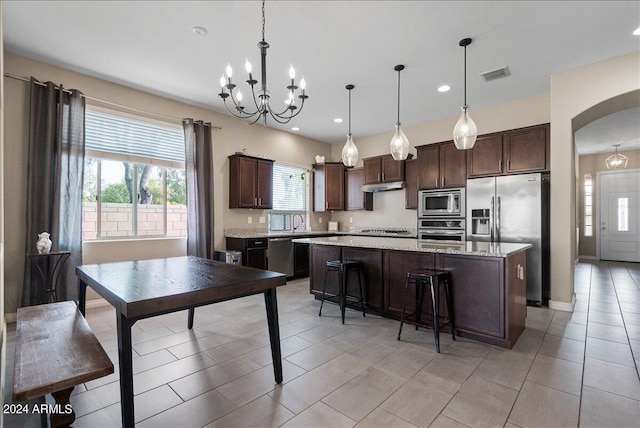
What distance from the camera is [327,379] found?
2.26 meters

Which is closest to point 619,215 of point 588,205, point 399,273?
point 588,205

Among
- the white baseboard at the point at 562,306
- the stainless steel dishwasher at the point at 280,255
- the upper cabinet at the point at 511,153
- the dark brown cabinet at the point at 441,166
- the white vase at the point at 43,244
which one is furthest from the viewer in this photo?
the stainless steel dishwasher at the point at 280,255

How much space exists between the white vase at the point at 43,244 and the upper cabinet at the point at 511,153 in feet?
18.5

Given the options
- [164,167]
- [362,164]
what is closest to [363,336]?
[164,167]

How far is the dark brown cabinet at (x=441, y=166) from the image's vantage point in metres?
4.88

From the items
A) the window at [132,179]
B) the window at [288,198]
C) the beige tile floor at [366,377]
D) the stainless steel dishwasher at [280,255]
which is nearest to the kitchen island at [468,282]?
the beige tile floor at [366,377]

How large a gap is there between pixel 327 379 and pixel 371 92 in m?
3.86

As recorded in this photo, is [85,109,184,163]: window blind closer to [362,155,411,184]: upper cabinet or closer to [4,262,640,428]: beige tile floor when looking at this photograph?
[4,262,640,428]: beige tile floor

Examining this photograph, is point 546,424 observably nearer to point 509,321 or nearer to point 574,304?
point 509,321

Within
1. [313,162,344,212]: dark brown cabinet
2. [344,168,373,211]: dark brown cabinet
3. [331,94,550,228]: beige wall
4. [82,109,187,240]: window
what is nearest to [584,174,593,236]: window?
[331,94,550,228]: beige wall

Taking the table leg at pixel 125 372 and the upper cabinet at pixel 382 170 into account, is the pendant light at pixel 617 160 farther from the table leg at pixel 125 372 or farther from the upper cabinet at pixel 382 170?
the table leg at pixel 125 372

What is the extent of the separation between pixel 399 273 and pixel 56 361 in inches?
114

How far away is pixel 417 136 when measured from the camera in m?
6.04

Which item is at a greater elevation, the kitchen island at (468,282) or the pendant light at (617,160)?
the pendant light at (617,160)
